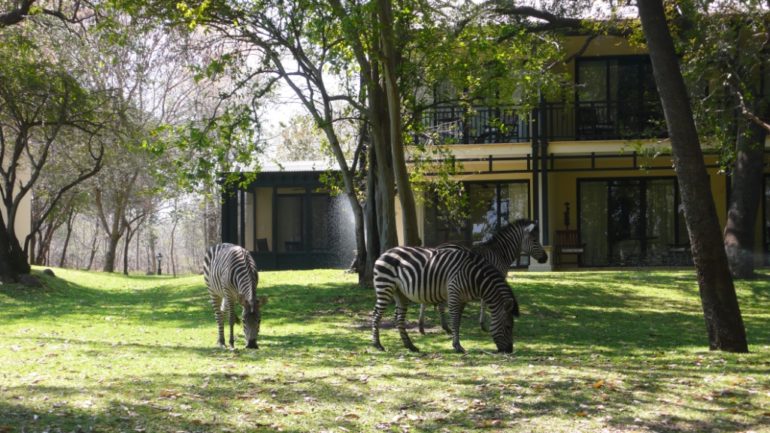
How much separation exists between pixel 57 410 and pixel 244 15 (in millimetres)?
13795

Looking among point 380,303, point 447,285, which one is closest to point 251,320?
point 380,303

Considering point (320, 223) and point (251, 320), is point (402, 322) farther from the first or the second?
point (320, 223)

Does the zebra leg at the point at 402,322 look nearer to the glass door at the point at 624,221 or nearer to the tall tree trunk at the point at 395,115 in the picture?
the tall tree trunk at the point at 395,115

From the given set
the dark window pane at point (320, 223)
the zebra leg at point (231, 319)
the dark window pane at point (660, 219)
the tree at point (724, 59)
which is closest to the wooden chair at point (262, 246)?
the dark window pane at point (320, 223)

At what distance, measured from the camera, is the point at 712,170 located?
29078 millimetres

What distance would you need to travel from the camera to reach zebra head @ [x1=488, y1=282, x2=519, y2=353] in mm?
11508

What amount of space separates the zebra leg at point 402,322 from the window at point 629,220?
19.2m

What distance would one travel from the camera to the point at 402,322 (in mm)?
12211

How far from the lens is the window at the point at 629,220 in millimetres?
30125

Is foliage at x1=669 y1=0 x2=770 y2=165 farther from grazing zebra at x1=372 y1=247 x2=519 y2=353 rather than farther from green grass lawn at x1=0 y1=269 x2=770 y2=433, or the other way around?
grazing zebra at x1=372 y1=247 x2=519 y2=353

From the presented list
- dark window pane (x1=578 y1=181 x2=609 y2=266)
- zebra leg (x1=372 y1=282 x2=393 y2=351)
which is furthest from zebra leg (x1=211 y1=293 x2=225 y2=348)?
dark window pane (x1=578 y1=181 x2=609 y2=266)

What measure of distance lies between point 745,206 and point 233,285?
1527cm

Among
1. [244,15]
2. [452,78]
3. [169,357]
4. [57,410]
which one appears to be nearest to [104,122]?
[244,15]

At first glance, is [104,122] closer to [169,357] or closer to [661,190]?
[169,357]
